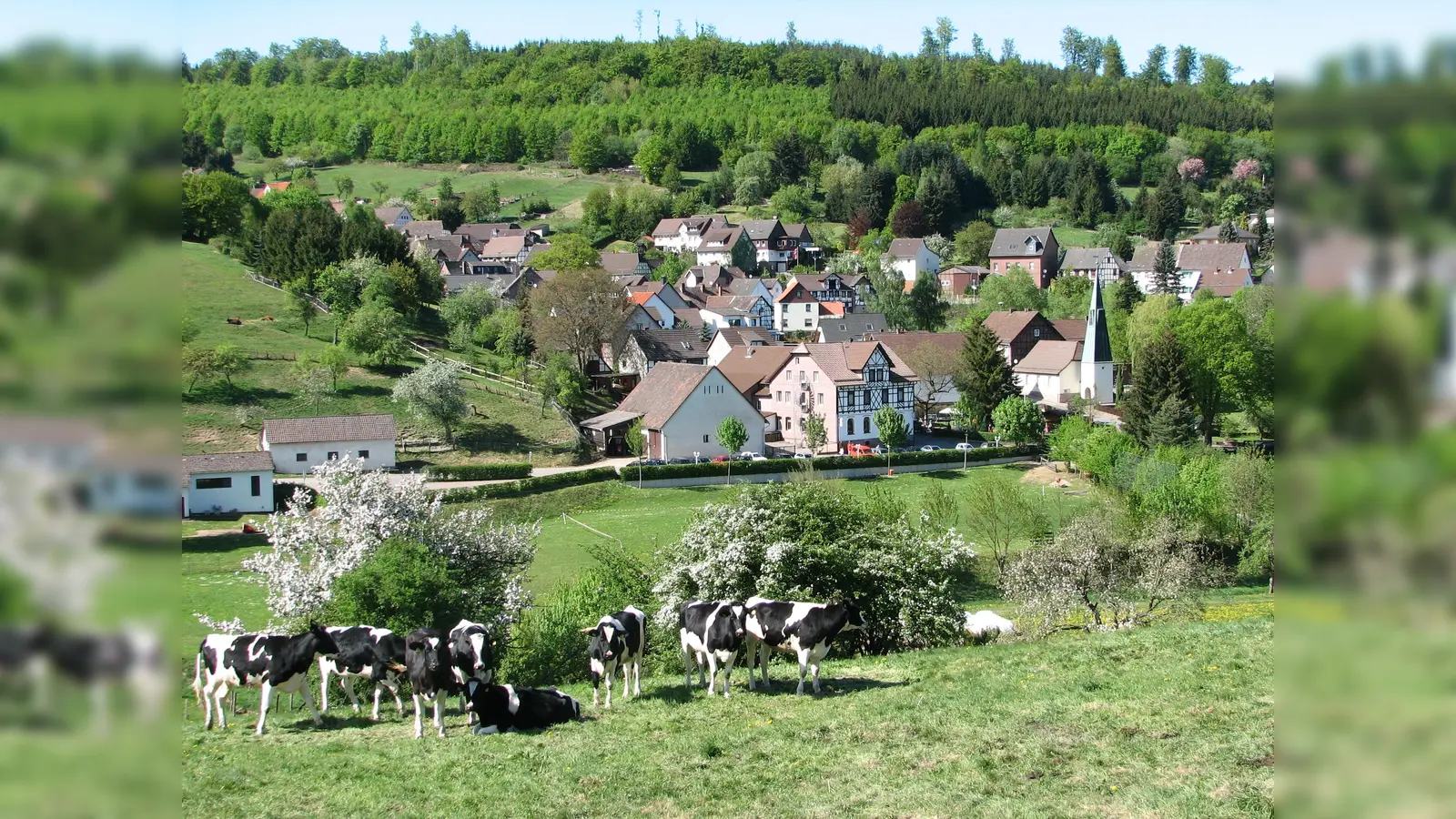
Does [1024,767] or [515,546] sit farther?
[515,546]

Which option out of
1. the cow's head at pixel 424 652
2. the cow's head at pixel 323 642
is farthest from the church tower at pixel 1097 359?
the cow's head at pixel 424 652

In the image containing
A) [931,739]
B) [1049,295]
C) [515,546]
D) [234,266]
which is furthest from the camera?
[1049,295]

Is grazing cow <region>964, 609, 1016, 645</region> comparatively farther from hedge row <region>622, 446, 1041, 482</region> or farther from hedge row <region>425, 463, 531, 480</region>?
hedge row <region>425, 463, 531, 480</region>

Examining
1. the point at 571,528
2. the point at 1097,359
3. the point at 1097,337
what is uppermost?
the point at 1097,337

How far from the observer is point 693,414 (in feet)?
192

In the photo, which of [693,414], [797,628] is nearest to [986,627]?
[797,628]

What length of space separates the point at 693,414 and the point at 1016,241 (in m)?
66.7

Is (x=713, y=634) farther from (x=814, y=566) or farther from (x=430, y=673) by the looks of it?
(x=814, y=566)

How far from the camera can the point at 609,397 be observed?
6794 cm

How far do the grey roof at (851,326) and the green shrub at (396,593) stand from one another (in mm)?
65762

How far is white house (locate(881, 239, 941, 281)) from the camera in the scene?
115m
